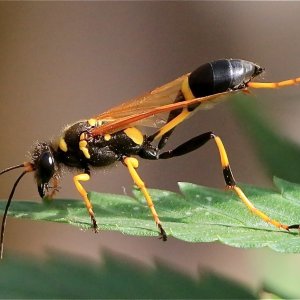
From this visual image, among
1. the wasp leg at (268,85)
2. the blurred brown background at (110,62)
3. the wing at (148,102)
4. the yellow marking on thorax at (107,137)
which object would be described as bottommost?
the blurred brown background at (110,62)

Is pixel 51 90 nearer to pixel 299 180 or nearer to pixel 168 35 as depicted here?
pixel 168 35

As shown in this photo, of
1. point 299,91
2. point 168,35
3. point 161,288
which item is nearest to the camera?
point 161,288

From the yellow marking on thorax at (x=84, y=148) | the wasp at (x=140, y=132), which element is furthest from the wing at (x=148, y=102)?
the yellow marking on thorax at (x=84, y=148)

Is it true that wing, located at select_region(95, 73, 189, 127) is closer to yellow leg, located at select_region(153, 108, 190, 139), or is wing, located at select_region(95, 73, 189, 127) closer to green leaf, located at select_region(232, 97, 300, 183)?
yellow leg, located at select_region(153, 108, 190, 139)

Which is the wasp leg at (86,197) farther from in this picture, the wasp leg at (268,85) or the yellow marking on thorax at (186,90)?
the wasp leg at (268,85)

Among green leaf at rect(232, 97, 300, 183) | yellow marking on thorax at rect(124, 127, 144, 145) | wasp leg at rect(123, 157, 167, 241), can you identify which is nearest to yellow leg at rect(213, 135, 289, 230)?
green leaf at rect(232, 97, 300, 183)

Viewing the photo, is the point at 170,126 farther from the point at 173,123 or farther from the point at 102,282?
the point at 102,282

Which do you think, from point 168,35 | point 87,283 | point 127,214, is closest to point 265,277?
point 127,214

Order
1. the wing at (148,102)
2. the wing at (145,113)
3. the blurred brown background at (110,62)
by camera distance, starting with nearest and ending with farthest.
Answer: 1. the wing at (145,113)
2. the wing at (148,102)
3. the blurred brown background at (110,62)
